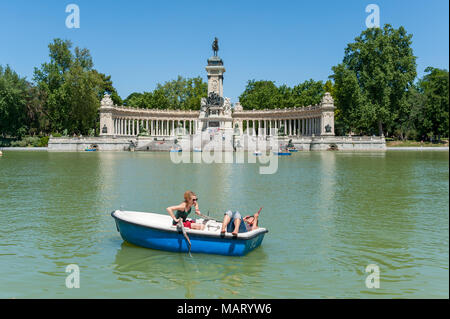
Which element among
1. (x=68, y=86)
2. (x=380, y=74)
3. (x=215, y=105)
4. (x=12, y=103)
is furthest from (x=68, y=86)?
(x=380, y=74)

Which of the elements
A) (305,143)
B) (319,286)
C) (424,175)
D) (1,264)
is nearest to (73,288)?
(1,264)

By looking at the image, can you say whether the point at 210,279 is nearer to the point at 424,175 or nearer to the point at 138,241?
the point at 138,241

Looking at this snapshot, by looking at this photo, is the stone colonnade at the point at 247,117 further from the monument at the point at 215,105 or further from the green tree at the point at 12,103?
the green tree at the point at 12,103

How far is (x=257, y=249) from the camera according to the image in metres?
12.2

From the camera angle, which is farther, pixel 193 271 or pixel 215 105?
pixel 215 105

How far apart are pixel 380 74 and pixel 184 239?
2765 inches

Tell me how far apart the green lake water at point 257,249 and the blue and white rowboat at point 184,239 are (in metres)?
0.26

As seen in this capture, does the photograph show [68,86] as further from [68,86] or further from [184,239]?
[184,239]

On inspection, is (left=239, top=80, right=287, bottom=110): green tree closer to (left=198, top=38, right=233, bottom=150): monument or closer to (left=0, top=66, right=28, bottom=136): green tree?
(left=198, top=38, right=233, bottom=150): monument

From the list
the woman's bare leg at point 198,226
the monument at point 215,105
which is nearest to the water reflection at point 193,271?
the woman's bare leg at point 198,226

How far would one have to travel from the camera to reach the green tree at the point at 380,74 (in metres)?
74.9

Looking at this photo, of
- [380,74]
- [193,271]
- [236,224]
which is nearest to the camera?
[193,271]

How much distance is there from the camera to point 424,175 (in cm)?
2728
